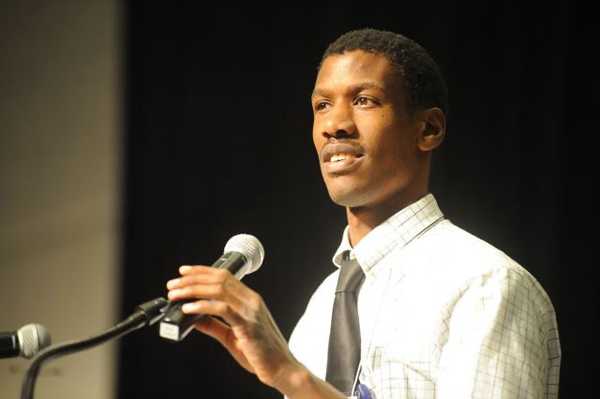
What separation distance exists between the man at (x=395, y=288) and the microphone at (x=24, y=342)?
0.79 ft

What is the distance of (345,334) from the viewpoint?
1.63m

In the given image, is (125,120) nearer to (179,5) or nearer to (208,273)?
(179,5)

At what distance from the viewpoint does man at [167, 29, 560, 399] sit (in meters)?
1.33

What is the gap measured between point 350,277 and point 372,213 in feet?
0.47

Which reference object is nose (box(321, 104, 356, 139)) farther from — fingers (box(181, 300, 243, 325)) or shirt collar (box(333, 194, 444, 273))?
fingers (box(181, 300, 243, 325))

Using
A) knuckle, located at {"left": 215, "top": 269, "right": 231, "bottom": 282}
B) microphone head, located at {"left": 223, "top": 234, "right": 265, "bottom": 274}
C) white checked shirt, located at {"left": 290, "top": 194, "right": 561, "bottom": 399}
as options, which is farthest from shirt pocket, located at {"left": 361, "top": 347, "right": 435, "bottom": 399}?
knuckle, located at {"left": 215, "top": 269, "right": 231, "bottom": 282}

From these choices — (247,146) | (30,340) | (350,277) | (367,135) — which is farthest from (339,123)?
(247,146)

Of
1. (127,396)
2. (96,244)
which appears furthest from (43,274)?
(127,396)

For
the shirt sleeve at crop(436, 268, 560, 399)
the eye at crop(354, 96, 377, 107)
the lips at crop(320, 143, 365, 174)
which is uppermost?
the eye at crop(354, 96, 377, 107)

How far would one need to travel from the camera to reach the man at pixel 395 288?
1.33 metres

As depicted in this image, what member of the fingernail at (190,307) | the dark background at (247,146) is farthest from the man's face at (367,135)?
the dark background at (247,146)

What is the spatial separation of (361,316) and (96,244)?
5.31 feet

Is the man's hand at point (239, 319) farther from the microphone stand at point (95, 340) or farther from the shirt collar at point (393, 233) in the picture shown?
the shirt collar at point (393, 233)

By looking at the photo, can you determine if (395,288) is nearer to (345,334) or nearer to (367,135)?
(345,334)
